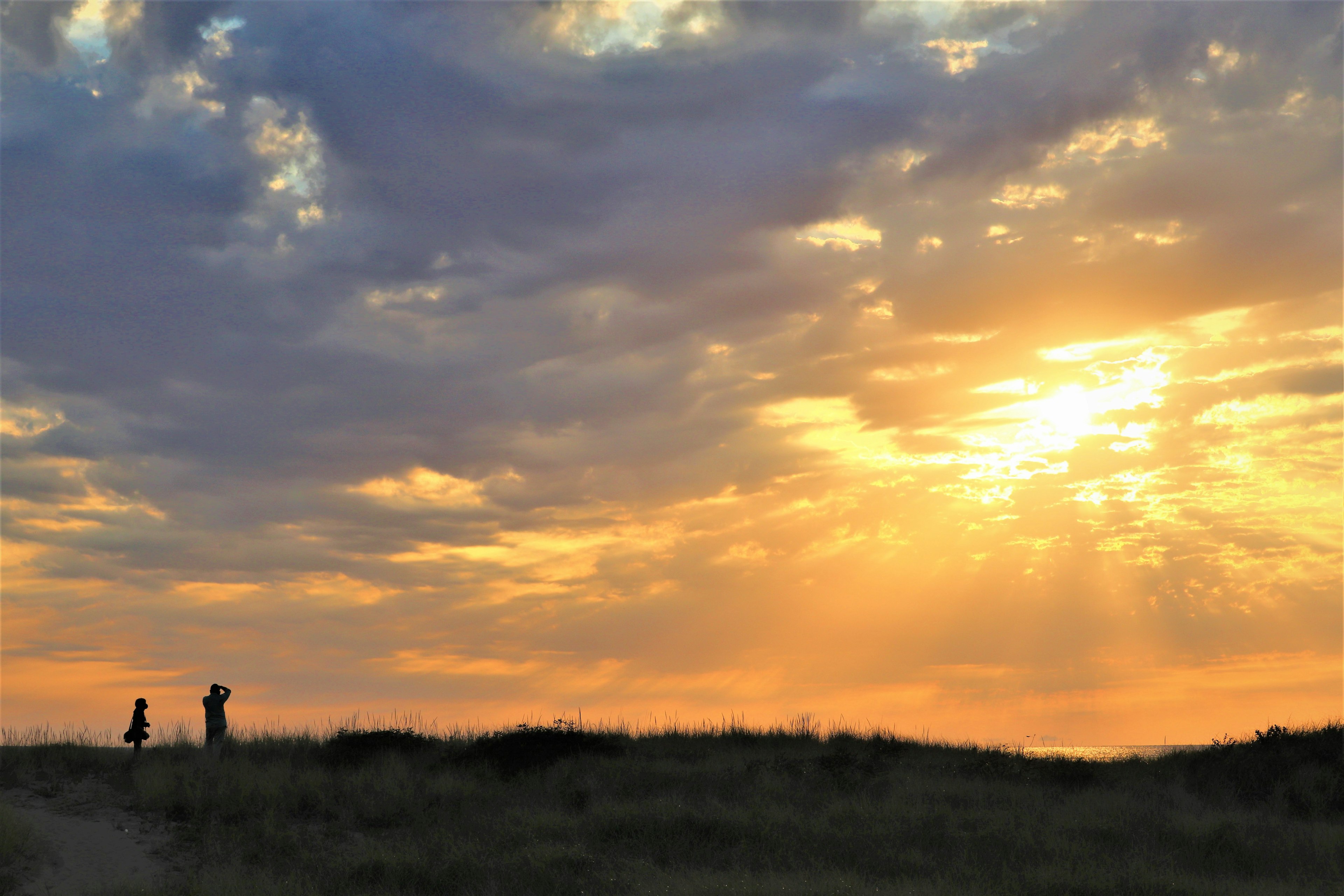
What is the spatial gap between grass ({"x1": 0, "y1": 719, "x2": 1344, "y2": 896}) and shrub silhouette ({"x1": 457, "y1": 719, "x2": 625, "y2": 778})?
75mm

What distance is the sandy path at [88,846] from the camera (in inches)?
760

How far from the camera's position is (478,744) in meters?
29.2

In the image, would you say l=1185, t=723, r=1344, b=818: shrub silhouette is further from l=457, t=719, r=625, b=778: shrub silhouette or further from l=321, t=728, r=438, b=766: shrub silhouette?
l=321, t=728, r=438, b=766: shrub silhouette

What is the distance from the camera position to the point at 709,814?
23.1m

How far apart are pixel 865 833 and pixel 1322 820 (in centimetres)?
1153

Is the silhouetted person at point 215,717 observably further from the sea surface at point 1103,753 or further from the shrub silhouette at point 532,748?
the sea surface at point 1103,753

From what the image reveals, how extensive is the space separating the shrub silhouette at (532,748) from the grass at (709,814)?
0.08 m

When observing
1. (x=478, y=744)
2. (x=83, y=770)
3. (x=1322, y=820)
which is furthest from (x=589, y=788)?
(x=1322, y=820)

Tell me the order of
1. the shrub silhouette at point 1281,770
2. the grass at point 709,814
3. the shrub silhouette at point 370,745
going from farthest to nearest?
the shrub silhouette at point 370,745
the shrub silhouette at point 1281,770
the grass at point 709,814

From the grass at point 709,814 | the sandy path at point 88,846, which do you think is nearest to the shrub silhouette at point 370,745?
the grass at point 709,814

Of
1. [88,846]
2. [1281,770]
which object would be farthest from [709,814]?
[1281,770]

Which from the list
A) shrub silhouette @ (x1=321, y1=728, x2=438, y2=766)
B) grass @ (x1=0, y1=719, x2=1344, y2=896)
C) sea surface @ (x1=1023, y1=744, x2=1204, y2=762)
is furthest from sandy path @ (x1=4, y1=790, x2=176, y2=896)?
sea surface @ (x1=1023, y1=744, x2=1204, y2=762)

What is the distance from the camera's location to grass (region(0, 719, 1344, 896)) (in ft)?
61.7

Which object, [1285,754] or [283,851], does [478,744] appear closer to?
[283,851]
